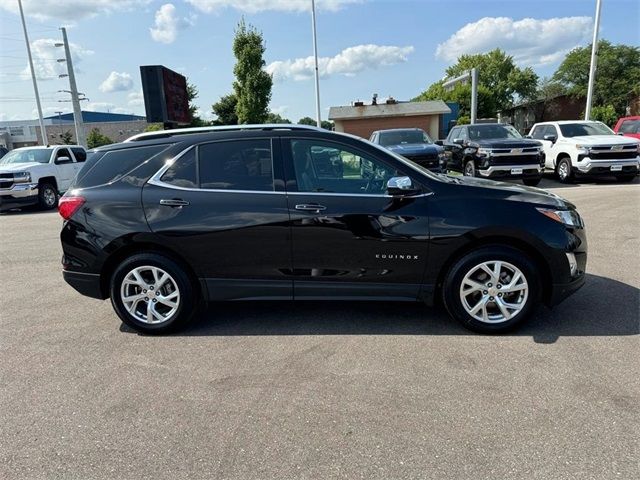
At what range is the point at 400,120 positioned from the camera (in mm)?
37719

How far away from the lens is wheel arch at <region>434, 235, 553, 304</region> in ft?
12.9

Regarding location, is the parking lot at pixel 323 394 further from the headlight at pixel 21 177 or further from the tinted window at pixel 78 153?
the tinted window at pixel 78 153


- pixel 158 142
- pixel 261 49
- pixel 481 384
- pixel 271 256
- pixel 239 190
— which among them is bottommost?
pixel 481 384

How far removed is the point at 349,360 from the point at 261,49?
27.7 metres

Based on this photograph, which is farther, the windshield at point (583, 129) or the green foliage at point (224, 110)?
the green foliage at point (224, 110)

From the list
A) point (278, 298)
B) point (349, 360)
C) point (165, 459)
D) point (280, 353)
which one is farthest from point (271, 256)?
point (165, 459)

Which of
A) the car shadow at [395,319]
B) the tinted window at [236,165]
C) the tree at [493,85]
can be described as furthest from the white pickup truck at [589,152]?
the tree at [493,85]

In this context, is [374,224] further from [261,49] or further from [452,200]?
[261,49]

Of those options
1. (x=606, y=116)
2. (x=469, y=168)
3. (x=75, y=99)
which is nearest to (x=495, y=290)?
(x=469, y=168)

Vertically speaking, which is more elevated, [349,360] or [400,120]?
[400,120]

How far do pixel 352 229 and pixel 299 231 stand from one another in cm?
46

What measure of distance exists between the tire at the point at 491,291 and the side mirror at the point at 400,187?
0.75 meters

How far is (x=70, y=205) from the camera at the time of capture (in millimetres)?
4246

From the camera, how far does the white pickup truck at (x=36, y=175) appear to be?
13334 millimetres
